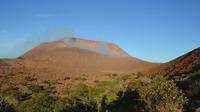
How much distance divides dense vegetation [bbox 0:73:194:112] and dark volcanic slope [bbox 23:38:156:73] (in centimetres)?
5343

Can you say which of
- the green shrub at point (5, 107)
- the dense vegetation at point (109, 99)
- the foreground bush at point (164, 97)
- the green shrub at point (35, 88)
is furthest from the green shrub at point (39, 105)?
the green shrub at point (35, 88)

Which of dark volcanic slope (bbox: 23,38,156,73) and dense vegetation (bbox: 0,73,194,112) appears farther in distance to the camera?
dark volcanic slope (bbox: 23,38,156,73)

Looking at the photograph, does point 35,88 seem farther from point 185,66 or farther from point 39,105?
point 185,66

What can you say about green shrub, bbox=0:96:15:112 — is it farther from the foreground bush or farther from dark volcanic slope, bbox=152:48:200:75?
dark volcanic slope, bbox=152:48:200:75

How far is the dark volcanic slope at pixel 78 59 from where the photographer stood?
120m

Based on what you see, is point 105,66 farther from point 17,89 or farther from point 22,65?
point 17,89

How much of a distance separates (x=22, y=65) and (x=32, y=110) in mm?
63319

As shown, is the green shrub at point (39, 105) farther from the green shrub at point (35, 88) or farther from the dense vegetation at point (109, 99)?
the green shrub at point (35, 88)

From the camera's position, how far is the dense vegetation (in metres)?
31.2

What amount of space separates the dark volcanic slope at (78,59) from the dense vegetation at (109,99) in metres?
53.4

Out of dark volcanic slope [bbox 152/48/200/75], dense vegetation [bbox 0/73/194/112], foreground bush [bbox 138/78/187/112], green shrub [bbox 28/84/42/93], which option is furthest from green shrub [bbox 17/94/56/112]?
dark volcanic slope [bbox 152/48/200/75]

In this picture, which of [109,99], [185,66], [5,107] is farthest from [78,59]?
[5,107]

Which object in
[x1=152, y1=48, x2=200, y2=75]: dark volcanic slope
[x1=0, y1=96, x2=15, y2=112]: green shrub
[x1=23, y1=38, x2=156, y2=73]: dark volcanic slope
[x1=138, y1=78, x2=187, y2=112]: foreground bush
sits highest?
[x1=23, y1=38, x2=156, y2=73]: dark volcanic slope

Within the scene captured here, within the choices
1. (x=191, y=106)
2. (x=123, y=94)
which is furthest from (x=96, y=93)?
(x=191, y=106)
